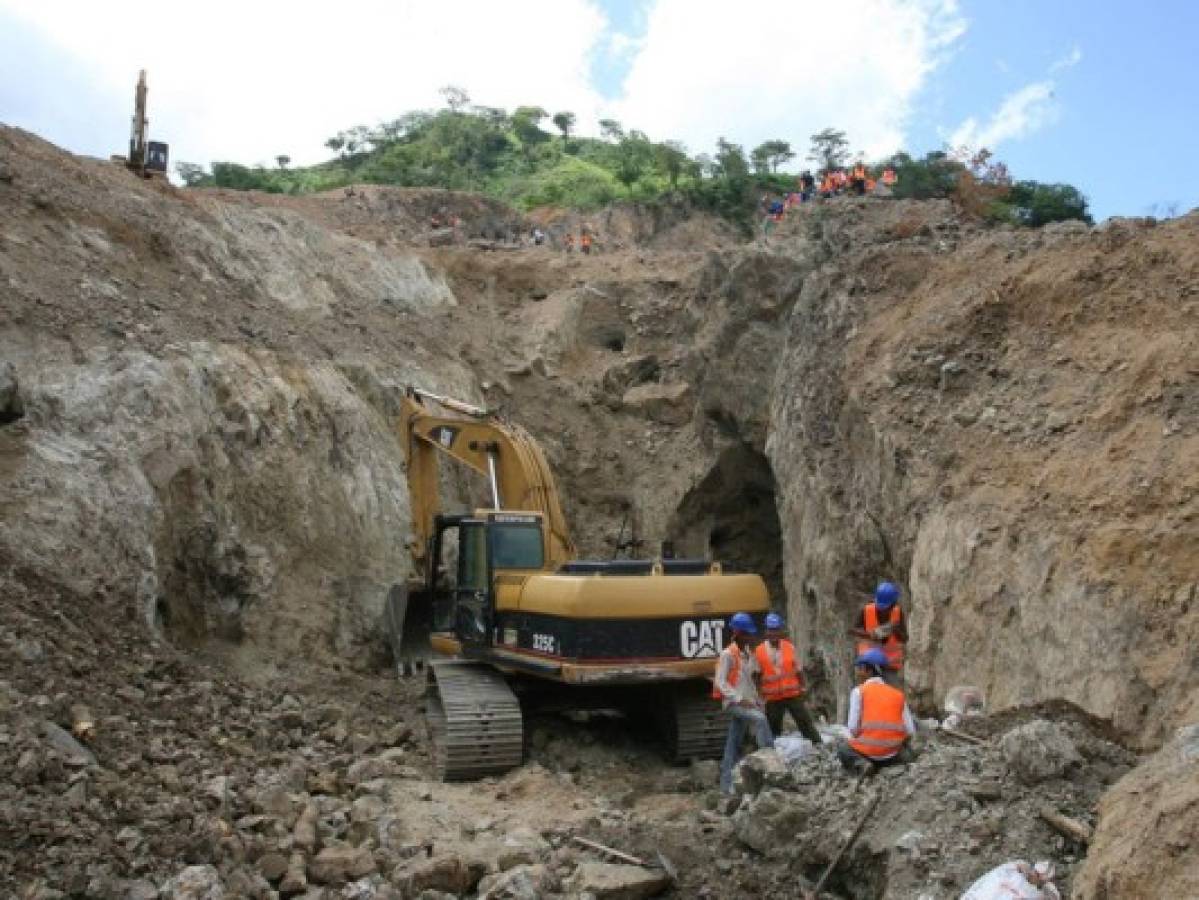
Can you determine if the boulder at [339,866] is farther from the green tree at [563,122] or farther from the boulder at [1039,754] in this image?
the green tree at [563,122]

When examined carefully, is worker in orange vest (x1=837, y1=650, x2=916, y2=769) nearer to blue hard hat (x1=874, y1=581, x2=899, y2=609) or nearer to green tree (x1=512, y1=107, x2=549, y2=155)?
blue hard hat (x1=874, y1=581, x2=899, y2=609)

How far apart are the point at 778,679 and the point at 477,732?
254 centimetres

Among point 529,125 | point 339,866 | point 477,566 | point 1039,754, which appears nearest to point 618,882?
point 339,866

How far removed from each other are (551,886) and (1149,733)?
379cm

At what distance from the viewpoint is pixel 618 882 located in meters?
5.86

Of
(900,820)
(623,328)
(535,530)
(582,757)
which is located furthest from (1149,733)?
(623,328)


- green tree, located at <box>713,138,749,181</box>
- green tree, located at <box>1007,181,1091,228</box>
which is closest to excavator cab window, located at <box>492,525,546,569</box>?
green tree, located at <box>1007,181,1091,228</box>

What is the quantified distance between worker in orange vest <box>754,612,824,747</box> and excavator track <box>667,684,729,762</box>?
1178 millimetres

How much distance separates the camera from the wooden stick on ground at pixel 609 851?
→ 20.5 feet

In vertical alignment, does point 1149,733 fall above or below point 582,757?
above

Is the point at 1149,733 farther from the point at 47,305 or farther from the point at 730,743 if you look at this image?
the point at 47,305

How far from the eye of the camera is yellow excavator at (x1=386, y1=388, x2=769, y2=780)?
8797 mm

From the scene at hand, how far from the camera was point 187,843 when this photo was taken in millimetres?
5984

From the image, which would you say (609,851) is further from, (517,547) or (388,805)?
→ (517,547)
